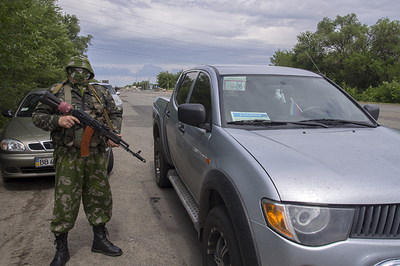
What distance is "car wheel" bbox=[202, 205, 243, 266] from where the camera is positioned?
1.86 metres

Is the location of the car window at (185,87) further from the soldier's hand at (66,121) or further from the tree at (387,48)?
the tree at (387,48)

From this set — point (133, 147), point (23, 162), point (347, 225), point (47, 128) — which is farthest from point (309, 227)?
point (133, 147)

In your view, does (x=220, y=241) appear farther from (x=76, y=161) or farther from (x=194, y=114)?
(x=76, y=161)

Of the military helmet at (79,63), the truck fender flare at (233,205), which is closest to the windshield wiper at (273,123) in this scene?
the truck fender flare at (233,205)

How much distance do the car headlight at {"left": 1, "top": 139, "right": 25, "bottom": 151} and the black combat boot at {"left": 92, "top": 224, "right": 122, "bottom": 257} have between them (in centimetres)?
246

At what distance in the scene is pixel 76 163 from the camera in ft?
9.58

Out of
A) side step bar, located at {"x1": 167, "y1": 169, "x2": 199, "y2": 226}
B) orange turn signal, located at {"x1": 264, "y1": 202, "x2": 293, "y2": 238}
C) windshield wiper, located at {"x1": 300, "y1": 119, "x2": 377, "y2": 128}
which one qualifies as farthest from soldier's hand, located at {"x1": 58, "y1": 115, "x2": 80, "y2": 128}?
windshield wiper, located at {"x1": 300, "y1": 119, "x2": 377, "y2": 128}

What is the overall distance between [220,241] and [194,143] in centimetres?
103

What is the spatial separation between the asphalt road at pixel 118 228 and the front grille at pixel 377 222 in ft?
5.75

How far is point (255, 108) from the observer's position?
9.27ft

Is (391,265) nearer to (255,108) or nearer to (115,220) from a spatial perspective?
(255,108)

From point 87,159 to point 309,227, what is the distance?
85.8 inches

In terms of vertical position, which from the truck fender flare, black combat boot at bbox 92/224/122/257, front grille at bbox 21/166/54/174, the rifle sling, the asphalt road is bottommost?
the asphalt road

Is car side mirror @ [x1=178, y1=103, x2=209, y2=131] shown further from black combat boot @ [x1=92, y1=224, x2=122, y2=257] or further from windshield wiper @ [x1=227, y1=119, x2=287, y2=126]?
black combat boot @ [x1=92, y1=224, x2=122, y2=257]
